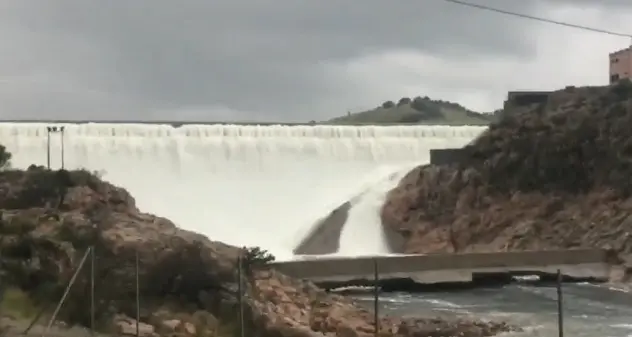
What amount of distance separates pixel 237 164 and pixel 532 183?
774 inches

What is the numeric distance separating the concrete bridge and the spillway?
453 inches

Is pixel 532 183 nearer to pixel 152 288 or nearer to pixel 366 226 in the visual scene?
pixel 366 226

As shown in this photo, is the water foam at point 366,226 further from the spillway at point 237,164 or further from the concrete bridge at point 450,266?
the concrete bridge at point 450,266

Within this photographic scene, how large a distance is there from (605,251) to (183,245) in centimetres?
2860

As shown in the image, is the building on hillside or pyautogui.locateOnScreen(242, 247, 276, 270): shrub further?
the building on hillside

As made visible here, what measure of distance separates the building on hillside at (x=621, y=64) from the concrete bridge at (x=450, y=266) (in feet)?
124

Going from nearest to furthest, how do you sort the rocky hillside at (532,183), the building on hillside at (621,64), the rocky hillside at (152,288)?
the rocky hillside at (152,288) < the rocky hillside at (532,183) < the building on hillside at (621,64)

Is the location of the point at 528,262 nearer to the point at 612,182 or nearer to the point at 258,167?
the point at 612,182

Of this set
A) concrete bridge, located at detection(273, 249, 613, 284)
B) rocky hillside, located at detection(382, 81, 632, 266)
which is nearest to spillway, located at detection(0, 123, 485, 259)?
rocky hillside, located at detection(382, 81, 632, 266)

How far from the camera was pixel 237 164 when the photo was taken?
6169cm

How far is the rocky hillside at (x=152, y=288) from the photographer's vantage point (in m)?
22.6

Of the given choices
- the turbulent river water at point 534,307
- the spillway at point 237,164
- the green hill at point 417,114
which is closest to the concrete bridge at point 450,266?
the turbulent river water at point 534,307

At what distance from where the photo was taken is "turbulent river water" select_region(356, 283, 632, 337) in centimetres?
3047

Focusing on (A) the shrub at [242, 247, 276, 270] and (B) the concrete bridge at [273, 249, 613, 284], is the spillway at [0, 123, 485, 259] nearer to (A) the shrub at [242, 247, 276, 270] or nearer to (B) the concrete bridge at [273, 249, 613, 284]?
(B) the concrete bridge at [273, 249, 613, 284]
